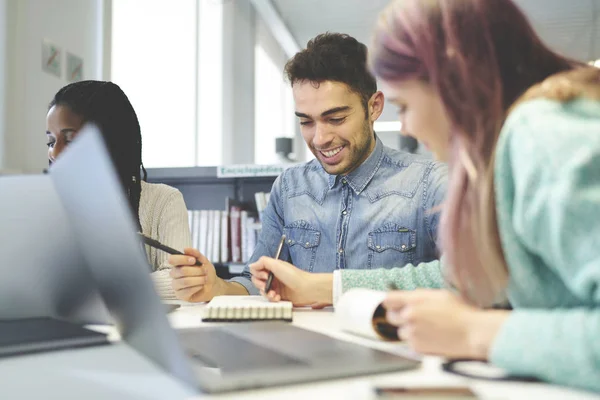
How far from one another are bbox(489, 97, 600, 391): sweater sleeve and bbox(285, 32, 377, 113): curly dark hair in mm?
957

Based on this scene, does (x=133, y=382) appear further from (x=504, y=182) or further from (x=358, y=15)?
(x=358, y=15)

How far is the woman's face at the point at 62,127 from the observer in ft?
4.52

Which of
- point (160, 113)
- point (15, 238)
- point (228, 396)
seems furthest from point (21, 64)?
point (228, 396)

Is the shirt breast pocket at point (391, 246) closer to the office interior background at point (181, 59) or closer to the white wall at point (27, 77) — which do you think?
Result: the office interior background at point (181, 59)

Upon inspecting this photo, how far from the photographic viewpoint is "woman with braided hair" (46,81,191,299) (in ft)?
4.58

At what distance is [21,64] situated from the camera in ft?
8.01

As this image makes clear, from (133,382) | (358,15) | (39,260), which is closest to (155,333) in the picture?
(133,382)

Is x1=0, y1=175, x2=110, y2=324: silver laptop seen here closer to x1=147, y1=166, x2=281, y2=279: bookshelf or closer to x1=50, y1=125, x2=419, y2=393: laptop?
x1=50, y1=125, x2=419, y2=393: laptop

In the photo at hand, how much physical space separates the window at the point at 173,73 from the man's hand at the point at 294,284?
2513 mm

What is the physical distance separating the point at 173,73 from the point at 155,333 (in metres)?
3.87

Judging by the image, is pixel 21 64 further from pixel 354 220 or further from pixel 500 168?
pixel 500 168

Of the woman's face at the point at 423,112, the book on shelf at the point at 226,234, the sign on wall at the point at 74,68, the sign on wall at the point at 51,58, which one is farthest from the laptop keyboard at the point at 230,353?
the sign on wall at the point at 74,68

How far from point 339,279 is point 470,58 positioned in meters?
0.53

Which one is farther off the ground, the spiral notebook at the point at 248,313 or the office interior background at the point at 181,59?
the office interior background at the point at 181,59
